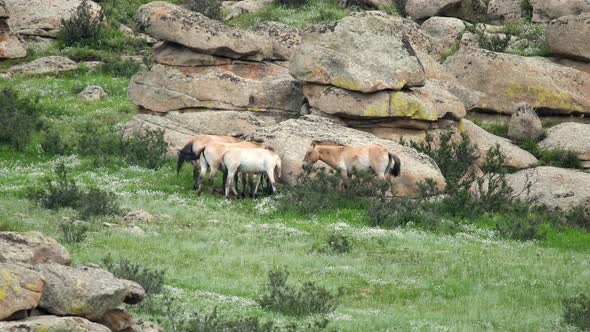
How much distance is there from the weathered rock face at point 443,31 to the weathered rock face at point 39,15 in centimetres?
1335

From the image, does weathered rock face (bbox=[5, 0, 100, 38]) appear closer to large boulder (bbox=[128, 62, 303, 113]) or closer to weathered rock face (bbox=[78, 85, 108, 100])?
weathered rock face (bbox=[78, 85, 108, 100])

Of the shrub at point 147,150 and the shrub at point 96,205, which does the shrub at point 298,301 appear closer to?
the shrub at point 96,205

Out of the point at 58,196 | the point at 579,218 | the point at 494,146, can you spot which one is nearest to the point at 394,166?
the point at 579,218

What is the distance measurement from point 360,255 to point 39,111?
652 inches

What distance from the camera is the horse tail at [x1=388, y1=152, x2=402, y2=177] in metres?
27.3

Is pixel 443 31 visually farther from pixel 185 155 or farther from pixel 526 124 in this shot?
pixel 185 155

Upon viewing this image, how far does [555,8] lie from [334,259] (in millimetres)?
26769

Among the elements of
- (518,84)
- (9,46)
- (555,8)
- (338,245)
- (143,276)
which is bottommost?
(9,46)

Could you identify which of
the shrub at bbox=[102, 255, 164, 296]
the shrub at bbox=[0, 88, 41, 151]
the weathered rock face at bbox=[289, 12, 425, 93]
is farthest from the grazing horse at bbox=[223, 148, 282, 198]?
the shrub at bbox=[102, 255, 164, 296]

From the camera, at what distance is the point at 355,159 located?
27781mm

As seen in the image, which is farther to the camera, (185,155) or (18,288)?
(185,155)

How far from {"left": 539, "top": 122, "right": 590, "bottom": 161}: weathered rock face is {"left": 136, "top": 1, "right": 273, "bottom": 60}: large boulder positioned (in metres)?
9.69

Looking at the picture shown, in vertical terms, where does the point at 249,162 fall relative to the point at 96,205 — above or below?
below

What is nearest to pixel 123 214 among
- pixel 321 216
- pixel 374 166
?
pixel 321 216
